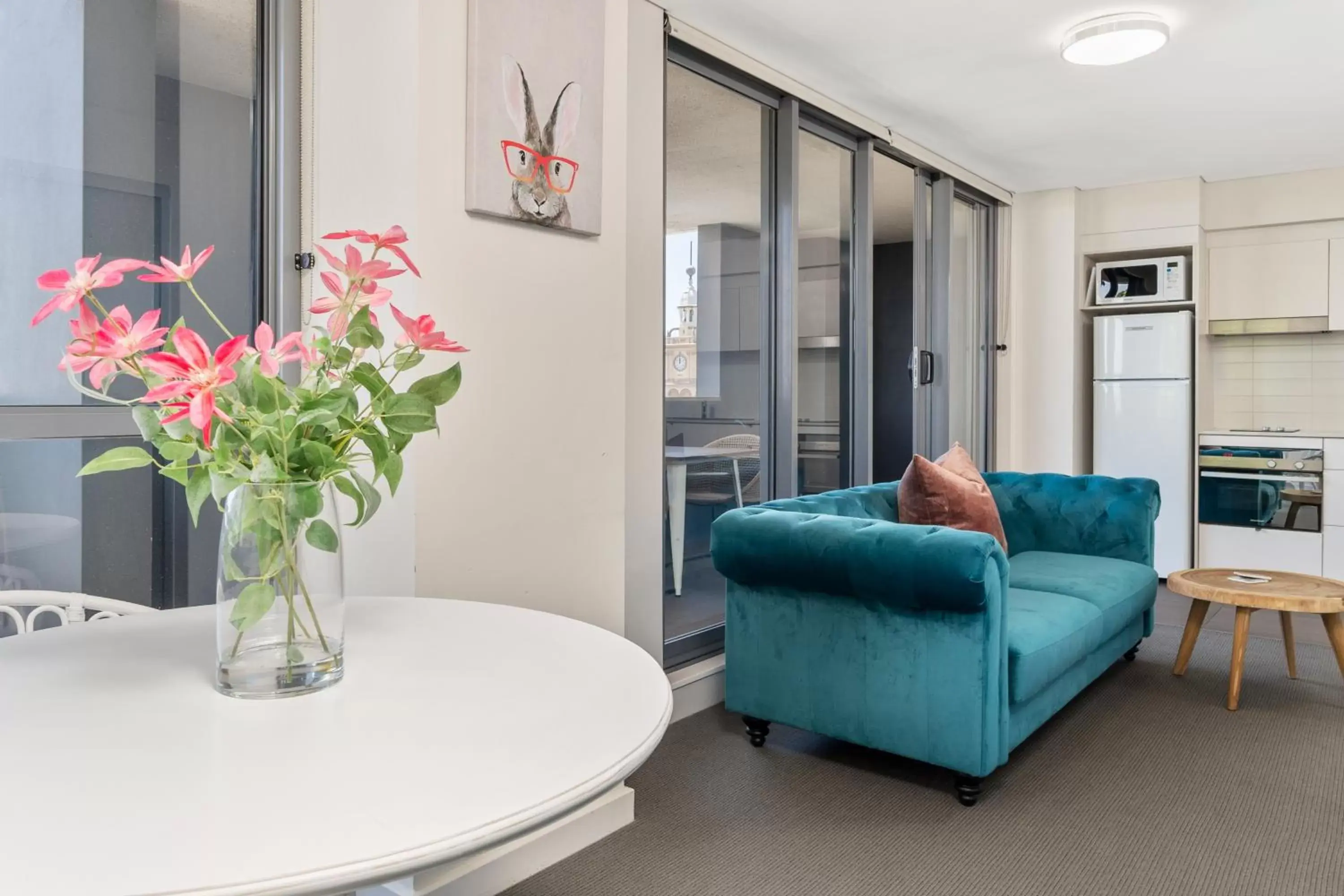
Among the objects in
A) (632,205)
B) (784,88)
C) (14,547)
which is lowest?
(14,547)

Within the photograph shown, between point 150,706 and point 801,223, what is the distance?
135 inches

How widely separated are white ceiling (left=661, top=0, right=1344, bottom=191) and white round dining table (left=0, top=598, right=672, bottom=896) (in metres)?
2.65

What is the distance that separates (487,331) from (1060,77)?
2.95 m

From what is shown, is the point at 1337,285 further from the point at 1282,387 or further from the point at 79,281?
the point at 79,281

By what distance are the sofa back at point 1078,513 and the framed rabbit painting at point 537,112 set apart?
1772mm

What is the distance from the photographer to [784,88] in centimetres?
373

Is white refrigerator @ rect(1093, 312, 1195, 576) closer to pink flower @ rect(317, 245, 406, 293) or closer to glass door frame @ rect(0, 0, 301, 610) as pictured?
glass door frame @ rect(0, 0, 301, 610)

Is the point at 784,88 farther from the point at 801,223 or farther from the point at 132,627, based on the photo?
the point at 132,627

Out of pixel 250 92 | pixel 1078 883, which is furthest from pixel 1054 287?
pixel 250 92

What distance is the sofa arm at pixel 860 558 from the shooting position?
2.39 metres

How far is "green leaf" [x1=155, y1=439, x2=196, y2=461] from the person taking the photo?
3.37 feet

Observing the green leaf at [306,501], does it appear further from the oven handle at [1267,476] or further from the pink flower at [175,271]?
the oven handle at [1267,476]

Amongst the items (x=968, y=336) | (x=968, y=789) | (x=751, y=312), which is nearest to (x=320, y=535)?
(x=968, y=789)

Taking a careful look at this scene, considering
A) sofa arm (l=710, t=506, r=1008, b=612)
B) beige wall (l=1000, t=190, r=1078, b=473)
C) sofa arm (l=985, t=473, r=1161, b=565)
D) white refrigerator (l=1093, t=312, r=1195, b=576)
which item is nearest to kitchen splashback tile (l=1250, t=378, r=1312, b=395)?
white refrigerator (l=1093, t=312, r=1195, b=576)
